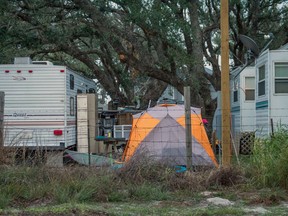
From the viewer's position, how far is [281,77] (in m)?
14.4

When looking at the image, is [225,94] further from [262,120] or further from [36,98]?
[262,120]

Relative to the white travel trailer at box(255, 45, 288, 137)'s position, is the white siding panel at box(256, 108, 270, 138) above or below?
below

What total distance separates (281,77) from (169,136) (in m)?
5.80

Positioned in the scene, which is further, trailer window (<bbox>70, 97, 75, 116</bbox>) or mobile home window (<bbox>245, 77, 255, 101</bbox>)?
mobile home window (<bbox>245, 77, 255, 101</bbox>)

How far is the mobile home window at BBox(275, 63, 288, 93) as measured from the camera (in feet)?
47.0

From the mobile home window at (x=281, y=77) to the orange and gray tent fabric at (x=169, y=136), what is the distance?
4.50 meters

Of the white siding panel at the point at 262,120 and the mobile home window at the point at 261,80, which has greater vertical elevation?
the mobile home window at the point at 261,80

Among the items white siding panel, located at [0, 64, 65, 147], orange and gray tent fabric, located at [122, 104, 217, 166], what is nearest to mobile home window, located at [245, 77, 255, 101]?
orange and gray tent fabric, located at [122, 104, 217, 166]

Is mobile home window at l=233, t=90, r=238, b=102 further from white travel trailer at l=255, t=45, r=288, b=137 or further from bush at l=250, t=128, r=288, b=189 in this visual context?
bush at l=250, t=128, r=288, b=189

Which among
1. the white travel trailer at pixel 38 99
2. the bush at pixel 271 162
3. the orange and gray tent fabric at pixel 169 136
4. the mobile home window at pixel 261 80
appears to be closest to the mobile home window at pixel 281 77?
the mobile home window at pixel 261 80

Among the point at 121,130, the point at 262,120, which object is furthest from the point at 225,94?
the point at 121,130

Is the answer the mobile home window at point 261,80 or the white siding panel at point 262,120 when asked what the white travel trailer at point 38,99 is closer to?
the white siding panel at point 262,120

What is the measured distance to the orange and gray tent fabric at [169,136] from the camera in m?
9.72

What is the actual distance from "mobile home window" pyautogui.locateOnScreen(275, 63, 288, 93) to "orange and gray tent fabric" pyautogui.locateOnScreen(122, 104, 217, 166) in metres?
4.50
